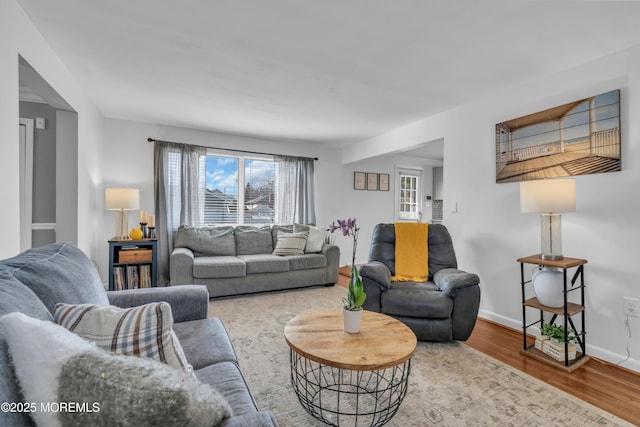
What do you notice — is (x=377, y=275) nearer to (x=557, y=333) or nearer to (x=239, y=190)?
(x=557, y=333)

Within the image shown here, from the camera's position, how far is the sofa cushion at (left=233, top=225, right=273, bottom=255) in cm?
461

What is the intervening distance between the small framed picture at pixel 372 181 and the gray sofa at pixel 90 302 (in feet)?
15.9

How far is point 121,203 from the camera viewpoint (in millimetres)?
3719

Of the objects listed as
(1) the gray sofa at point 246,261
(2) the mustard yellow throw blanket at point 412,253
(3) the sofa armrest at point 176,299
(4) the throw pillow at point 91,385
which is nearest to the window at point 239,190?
(1) the gray sofa at point 246,261

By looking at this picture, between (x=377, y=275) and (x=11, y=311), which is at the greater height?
(x=11, y=311)

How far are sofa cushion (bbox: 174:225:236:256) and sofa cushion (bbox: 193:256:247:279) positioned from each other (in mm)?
310

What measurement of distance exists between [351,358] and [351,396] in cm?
60

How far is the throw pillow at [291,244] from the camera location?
4.49 meters

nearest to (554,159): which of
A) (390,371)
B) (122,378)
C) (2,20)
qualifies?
(390,371)

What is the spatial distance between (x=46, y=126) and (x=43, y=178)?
0.58 meters

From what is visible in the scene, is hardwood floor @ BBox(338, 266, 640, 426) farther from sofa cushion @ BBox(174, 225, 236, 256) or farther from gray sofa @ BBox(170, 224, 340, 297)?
sofa cushion @ BBox(174, 225, 236, 256)

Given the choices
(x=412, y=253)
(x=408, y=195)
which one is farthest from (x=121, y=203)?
(x=408, y=195)

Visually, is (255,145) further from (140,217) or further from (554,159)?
(554,159)

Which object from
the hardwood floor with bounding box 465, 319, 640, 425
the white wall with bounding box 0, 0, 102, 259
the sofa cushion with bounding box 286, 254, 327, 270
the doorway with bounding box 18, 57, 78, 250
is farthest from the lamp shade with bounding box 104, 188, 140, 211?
the hardwood floor with bounding box 465, 319, 640, 425
